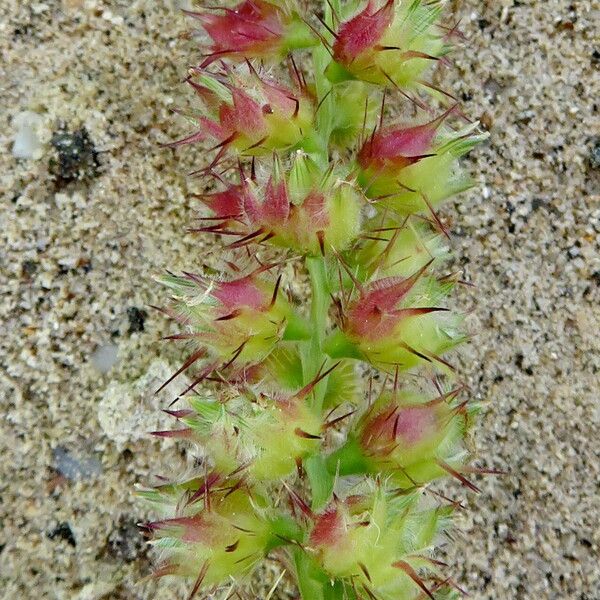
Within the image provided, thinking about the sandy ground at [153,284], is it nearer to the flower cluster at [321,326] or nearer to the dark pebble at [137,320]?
the dark pebble at [137,320]

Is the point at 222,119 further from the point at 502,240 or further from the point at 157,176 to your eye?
the point at 502,240

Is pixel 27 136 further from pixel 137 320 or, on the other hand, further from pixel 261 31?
pixel 261 31

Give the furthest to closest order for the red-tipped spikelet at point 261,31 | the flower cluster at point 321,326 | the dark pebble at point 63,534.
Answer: the dark pebble at point 63,534 → the red-tipped spikelet at point 261,31 → the flower cluster at point 321,326

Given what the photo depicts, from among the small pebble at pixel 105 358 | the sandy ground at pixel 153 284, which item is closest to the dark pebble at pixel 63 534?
the sandy ground at pixel 153 284

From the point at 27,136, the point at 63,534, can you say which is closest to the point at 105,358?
the point at 63,534

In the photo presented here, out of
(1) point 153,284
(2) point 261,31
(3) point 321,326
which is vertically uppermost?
(2) point 261,31

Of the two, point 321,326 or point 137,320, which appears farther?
point 137,320

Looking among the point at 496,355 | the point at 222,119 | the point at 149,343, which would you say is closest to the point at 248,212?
the point at 222,119
